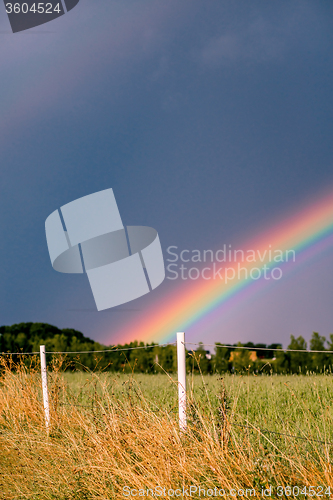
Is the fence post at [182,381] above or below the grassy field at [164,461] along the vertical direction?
above

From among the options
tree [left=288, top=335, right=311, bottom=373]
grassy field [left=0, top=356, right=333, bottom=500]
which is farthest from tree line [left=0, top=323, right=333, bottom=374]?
grassy field [left=0, top=356, right=333, bottom=500]

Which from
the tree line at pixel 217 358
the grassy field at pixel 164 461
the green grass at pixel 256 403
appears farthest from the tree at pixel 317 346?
the grassy field at pixel 164 461

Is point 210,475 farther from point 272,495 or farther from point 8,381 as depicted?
point 8,381

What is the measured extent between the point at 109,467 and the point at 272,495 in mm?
1419

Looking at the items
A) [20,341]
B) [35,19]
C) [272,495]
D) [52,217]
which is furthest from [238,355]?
[272,495]

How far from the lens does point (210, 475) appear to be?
2961 mm

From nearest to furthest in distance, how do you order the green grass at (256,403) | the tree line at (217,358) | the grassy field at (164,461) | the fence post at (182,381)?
the grassy field at (164,461) → the fence post at (182,381) → the green grass at (256,403) → the tree line at (217,358)

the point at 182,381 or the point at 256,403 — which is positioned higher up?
the point at 182,381

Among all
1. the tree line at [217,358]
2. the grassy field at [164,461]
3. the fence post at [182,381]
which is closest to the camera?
the grassy field at [164,461]

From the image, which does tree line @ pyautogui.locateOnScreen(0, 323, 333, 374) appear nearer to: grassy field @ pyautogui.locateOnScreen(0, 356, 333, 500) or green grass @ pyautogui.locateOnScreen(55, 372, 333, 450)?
green grass @ pyautogui.locateOnScreen(55, 372, 333, 450)

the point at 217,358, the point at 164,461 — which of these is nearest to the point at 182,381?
the point at 164,461

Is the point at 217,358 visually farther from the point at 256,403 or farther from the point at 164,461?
the point at 164,461

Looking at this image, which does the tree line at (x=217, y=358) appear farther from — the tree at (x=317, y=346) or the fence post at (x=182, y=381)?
the fence post at (x=182, y=381)

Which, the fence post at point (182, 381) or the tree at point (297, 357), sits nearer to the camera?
the fence post at point (182, 381)
